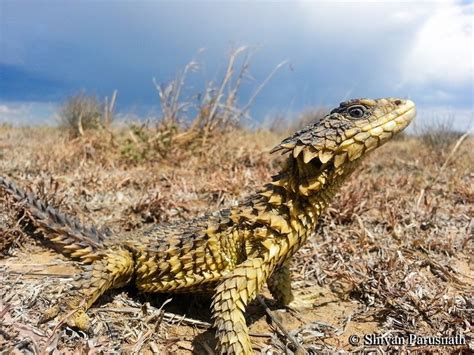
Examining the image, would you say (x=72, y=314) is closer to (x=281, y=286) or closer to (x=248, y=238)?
(x=248, y=238)

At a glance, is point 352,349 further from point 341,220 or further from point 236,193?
point 236,193

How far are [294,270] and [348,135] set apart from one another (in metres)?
1.91

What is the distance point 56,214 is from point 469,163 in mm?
7740

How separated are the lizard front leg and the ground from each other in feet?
0.98

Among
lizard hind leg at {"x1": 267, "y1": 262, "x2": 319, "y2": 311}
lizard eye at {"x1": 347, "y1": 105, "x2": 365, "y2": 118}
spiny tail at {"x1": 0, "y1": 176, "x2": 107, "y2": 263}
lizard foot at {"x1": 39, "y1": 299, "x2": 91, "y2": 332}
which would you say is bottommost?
lizard foot at {"x1": 39, "y1": 299, "x2": 91, "y2": 332}

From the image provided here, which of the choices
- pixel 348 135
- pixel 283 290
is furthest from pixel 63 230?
pixel 348 135

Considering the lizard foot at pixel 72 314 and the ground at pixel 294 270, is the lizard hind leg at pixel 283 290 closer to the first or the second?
the ground at pixel 294 270

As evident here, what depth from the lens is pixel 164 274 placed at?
306 cm

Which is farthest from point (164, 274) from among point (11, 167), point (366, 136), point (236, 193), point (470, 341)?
point (11, 167)

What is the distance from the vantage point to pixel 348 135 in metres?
2.53

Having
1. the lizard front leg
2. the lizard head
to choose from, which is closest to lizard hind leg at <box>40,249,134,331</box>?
the lizard front leg

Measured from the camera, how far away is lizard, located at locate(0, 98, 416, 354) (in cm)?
254

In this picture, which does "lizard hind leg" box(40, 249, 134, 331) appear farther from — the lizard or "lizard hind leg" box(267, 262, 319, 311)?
"lizard hind leg" box(267, 262, 319, 311)

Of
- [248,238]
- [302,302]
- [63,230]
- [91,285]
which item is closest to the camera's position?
[248,238]
